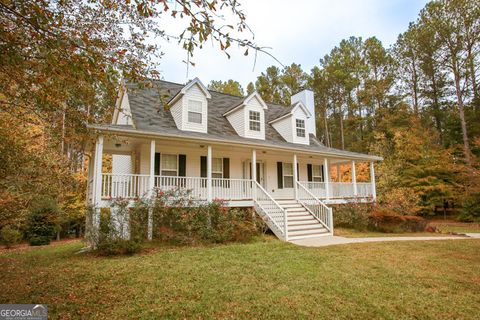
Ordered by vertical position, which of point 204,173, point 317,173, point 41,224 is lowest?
point 41,224

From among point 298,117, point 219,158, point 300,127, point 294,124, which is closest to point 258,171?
point 219,158

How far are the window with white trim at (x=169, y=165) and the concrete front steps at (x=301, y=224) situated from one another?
5102 millimetres

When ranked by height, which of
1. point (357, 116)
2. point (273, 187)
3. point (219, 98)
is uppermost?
point (357, 116)

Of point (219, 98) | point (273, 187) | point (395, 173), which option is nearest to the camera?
point (273, 187)

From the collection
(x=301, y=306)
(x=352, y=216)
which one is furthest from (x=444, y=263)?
(x=352, y=216)

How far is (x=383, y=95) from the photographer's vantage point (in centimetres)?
2898

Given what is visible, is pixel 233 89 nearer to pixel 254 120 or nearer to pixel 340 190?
pixel 254 120

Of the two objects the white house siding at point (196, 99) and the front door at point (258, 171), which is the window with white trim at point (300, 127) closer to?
the front door at point (258, 171)

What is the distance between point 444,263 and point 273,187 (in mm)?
9201

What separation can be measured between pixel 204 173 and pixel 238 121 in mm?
3459

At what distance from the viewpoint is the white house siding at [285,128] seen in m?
16.3

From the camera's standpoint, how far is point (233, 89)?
109ft

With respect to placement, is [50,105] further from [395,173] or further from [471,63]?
[471,63]

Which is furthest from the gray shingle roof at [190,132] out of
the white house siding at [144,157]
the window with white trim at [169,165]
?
the window with white trim at [169,165]
